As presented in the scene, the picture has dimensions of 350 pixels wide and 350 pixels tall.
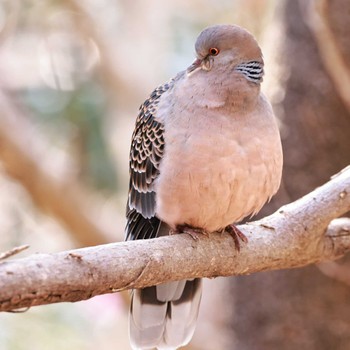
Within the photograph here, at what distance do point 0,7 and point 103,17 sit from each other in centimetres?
111

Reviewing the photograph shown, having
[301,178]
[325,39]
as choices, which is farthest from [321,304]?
[325,39]

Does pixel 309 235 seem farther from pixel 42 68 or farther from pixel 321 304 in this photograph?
pixel 42 68

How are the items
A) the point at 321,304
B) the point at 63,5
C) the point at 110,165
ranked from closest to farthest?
the point at 321,304 < the point at 110,165 < the point at 63,5

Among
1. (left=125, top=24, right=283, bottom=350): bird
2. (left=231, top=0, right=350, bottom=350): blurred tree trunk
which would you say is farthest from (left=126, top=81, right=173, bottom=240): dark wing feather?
(left=231, top=0, right=350, bottom=350): blurred tree trunk

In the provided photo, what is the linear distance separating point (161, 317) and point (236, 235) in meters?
0.59

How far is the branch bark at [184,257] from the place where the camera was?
2236mm

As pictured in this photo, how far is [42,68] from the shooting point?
6.78 metres

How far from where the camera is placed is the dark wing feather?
322 centimetres

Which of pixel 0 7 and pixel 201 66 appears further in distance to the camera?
pixel 0 7

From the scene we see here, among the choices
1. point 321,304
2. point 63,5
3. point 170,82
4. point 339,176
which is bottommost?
point 321,304

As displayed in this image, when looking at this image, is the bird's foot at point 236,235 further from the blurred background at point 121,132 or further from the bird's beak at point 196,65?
the blurred background at point 121,132

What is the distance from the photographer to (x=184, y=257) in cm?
282

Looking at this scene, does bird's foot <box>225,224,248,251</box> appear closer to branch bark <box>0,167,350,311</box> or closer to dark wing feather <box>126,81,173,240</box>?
A: branch bark <box>0,167,350,311</box>

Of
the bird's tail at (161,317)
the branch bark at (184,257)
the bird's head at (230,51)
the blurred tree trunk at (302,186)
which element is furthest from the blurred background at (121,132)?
the bird's tail at (161,317)
